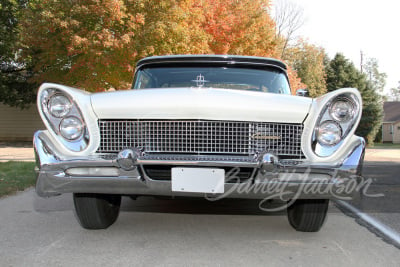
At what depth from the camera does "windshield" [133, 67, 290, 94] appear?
3.98 metres

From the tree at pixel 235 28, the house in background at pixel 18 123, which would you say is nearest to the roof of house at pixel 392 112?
the tree at pixel 235 28

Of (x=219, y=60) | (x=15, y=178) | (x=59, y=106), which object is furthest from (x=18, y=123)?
(x=59, y=106)

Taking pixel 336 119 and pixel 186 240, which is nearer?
pixel 336 119

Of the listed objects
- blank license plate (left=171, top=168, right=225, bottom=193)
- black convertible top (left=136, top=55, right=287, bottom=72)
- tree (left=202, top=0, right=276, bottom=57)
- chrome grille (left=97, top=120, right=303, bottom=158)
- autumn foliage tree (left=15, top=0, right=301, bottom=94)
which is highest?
tree (left=202, top=0, right=276, bottom=57)

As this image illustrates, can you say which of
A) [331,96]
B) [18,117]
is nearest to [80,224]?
[331,96]

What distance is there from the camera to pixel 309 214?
3.45 m

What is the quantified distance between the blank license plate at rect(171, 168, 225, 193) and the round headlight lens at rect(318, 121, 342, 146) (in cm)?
77

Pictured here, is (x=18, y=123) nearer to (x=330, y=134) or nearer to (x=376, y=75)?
(x=330, y=134)

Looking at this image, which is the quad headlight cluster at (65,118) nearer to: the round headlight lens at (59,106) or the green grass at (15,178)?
the round headlight lens at (59,106)

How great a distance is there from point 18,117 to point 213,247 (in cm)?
2242

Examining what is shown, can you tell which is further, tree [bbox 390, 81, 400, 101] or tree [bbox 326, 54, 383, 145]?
tree [bbox 390, 81, 400, 101]

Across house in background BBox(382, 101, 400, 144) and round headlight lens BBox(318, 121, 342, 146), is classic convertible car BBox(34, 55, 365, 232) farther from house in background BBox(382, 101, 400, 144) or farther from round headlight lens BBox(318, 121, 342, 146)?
house in background BBox(382, 101, 400, 144)

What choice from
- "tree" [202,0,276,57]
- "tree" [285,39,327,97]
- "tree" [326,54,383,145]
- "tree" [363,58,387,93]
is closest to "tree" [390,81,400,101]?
"tree" [363,58,387,93]

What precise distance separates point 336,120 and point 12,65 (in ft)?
69.4
